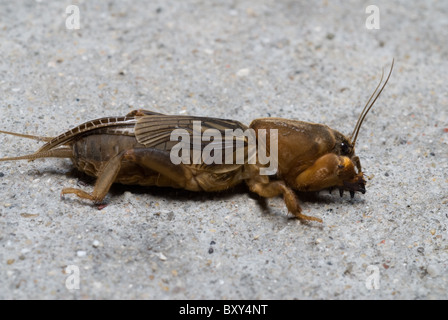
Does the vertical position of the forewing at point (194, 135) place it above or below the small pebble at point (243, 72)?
below

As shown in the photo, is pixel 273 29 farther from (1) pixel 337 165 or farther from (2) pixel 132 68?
(1) pixel 337 165

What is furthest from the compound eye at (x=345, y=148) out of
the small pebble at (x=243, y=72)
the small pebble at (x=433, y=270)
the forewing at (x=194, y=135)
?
the small pebble at (x=243, y=72)

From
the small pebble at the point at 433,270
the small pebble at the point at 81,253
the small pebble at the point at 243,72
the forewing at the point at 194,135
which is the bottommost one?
the small pebble at the point at 433,270

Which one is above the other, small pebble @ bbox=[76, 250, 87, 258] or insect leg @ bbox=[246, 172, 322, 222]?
insect leg @ bbox=[246, 172, 322, 222]

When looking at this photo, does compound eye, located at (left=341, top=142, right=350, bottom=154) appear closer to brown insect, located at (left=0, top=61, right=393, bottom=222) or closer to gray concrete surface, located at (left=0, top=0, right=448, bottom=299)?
brown insect, located at (left=0, top=61, right=393, bottom=222)

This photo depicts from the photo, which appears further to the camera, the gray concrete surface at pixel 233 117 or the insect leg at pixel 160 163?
the insect leg at pixel 160 163

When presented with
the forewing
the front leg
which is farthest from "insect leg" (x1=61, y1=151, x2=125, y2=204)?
the front leg

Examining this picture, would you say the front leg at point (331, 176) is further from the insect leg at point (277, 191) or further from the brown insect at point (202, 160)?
the insect leg at point (277, 191)

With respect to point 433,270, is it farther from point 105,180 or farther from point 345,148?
point 105,180
